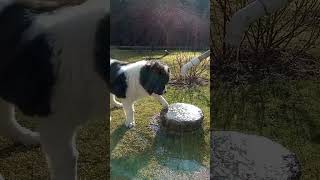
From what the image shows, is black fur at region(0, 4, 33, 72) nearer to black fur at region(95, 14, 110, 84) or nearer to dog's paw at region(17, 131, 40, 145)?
black fur at region(95, 14, 110, 84)

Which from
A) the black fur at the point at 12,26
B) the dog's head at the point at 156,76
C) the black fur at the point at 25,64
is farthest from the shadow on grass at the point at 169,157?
the black fur at the point at 12,26

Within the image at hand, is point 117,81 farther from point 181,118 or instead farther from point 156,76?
point 181,118

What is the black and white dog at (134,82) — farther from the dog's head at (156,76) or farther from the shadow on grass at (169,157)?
the shadow on grass at (169,157)

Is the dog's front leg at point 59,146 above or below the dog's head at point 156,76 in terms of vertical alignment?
below

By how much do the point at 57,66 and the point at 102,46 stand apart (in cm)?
18

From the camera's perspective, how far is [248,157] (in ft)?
7.59

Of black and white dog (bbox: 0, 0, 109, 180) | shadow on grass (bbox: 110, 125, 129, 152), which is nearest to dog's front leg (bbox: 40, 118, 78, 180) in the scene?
black and white dog (bbox: 0, 0, 109, 180)

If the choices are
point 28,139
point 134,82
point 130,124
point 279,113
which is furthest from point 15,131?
point 279,113

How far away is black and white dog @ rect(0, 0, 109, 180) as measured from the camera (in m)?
1.74

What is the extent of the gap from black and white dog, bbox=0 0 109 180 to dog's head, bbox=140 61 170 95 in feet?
0.74

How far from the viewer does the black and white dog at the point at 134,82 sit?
1905 millimetres

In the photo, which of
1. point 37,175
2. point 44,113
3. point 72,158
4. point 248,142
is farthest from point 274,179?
point 37,175

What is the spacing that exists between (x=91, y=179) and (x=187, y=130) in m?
0.67

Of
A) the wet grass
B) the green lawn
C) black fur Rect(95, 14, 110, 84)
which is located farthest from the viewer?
the wet grass
